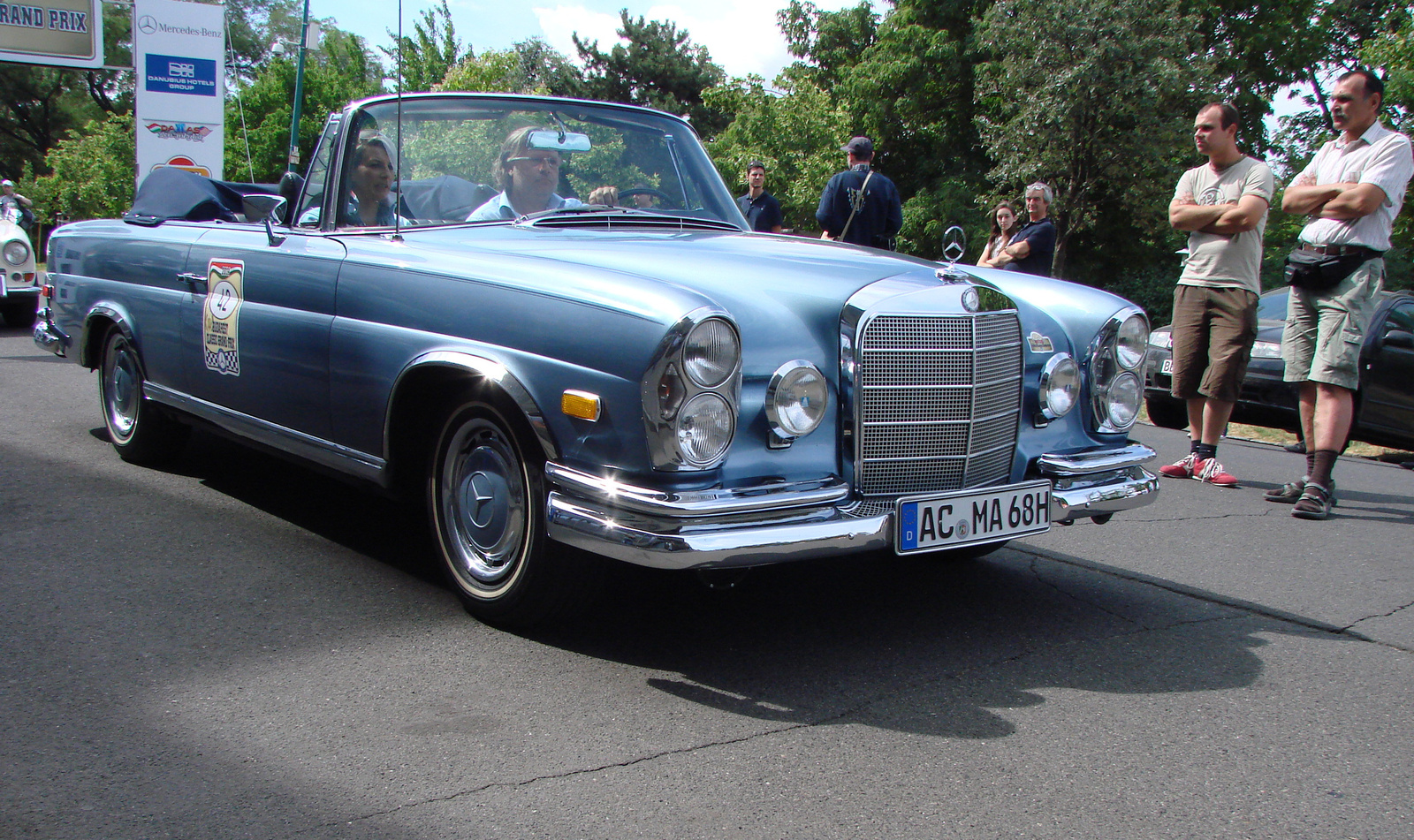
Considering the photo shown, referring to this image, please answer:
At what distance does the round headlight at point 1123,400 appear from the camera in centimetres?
368

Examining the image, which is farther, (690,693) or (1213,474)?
(1213,474)

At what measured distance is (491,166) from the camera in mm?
3977

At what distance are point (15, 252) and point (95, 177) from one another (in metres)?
21.8

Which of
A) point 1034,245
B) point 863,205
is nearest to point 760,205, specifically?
point 863,205

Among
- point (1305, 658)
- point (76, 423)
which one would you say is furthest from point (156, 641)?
point (76, 423)

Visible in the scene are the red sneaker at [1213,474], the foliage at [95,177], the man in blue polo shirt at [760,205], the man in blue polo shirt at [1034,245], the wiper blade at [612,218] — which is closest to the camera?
the wiper blade at [612,218]

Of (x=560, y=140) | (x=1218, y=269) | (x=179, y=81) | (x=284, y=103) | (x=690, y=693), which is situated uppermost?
(x=284, y=103)

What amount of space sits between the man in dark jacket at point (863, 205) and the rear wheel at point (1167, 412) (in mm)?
2838

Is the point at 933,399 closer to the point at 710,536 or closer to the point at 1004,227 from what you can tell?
the point at 710,536

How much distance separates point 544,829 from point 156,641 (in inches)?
62.1

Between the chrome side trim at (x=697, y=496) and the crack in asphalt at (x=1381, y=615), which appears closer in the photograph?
the chrome side trim at (x=697, y=496)

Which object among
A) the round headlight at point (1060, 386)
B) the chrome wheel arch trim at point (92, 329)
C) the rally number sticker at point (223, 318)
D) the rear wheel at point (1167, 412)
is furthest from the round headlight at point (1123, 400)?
the rear wheel at point (1167, 412)

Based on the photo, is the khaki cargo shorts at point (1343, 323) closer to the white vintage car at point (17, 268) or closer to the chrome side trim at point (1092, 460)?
the chrome side trim at point (1092, 460)

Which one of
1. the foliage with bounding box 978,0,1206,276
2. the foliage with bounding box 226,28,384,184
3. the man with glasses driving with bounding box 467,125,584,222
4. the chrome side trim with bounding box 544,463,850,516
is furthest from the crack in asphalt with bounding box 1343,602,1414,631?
the foliage with bounding box 226,28,384,184
